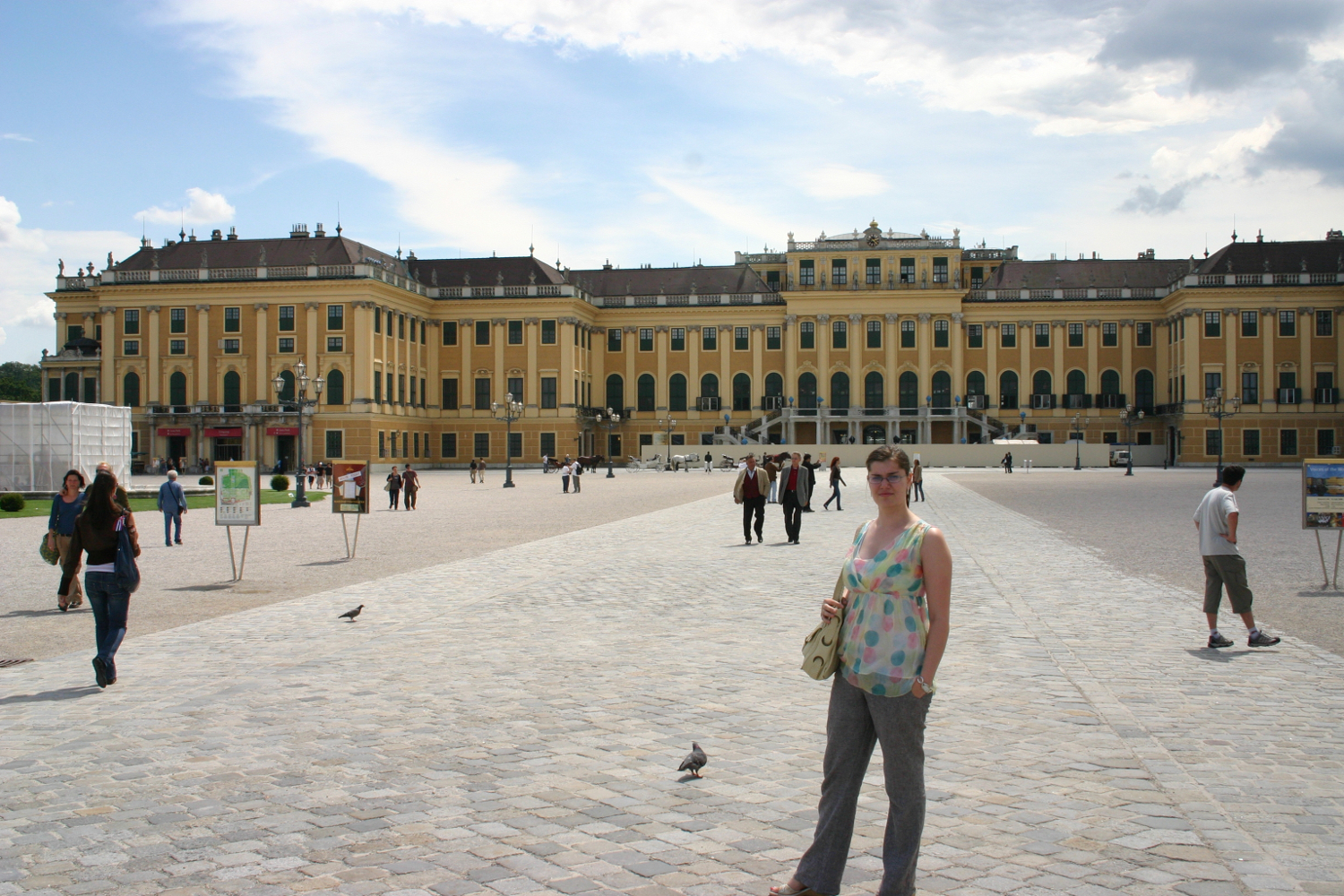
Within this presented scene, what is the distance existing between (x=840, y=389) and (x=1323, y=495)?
70180 mm

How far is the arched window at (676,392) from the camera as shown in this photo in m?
84.2

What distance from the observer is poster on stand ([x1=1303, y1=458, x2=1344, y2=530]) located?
13.2 meters

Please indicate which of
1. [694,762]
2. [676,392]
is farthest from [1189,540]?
[676,392]

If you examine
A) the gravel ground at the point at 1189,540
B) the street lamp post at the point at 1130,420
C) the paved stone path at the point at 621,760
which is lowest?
the gravel ground at the point at 1189,540

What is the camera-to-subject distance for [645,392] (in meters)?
84.6

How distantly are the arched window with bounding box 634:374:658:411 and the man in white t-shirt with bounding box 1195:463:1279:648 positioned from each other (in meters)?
74.9

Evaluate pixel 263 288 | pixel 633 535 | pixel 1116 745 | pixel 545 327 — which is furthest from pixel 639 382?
pixel 1116 745

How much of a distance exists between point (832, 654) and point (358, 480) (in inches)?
580

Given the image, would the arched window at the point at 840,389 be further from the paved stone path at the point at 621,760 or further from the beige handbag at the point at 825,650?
the beige handbag at the point at 825,650

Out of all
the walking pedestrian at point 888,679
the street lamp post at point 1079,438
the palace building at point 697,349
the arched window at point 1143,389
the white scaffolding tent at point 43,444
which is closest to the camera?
the walking pedestrian at point 888,679

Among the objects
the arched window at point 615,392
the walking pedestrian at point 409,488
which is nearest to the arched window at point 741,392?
the arched window at point 615,392

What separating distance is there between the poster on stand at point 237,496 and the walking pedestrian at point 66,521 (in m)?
2.89

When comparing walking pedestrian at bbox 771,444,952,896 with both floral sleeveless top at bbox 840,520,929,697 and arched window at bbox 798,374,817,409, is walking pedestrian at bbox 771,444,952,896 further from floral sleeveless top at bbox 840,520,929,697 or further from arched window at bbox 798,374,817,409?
arched window at bbox 798,374,817,409

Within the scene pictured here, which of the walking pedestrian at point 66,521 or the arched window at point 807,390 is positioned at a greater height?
the arched window at point 807,390
